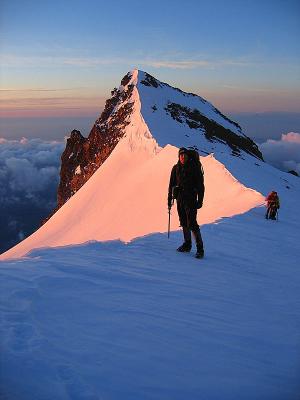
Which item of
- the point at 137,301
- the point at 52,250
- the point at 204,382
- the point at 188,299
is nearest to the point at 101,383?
the point at 204,382

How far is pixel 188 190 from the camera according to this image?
29.1 feet

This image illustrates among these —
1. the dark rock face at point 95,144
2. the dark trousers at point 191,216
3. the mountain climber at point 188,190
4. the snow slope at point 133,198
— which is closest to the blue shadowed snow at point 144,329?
the dark trousers at point 191,216

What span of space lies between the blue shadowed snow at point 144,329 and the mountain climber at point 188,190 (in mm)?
Answer: 820

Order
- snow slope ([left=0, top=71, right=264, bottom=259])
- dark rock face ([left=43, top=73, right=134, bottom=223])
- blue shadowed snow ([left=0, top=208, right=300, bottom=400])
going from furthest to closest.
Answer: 1. dark rock face ([left=43, top=73, right=134, bottom=223])
2. snow slope ([left=0, top=71, right=264, bottom=259])
3. blue shadowed snow ([left=0, top=208, right=300, bottom=400])

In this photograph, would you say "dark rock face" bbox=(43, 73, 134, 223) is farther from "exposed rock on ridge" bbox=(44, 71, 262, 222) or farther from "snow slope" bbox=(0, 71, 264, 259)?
"snow slope" bbox=(0, 71, 264, 259)

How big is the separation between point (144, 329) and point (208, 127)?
5419 cm

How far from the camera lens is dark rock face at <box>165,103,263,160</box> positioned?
178ft

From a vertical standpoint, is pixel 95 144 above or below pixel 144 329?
above

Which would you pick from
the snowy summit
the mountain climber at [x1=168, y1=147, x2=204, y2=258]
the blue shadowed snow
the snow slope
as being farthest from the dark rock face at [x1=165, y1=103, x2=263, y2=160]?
the blue shadowed snow

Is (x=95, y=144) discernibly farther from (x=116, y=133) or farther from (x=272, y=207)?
(x=272, y=207)

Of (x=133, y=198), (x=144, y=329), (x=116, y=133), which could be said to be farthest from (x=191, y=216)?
(x=116, y=133)

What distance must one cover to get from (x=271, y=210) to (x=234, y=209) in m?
1.44

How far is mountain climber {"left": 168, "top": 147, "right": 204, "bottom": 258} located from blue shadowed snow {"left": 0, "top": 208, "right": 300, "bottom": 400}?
82 cm

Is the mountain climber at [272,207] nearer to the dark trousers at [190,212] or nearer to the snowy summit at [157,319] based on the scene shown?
the snowy summit at [157,319]
